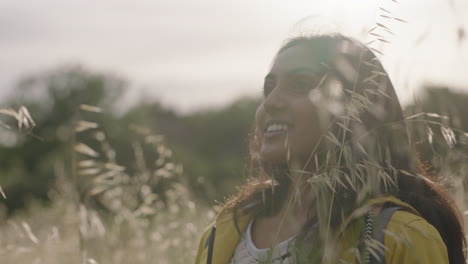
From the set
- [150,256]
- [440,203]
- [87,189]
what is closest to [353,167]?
[440,203]

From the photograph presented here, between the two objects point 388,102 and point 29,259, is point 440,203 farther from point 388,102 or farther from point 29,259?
point 29,259

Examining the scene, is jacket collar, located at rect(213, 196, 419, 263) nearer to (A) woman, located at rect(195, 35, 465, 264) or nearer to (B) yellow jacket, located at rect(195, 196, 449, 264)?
(A) woman, located at rect(195, 35, 465, 264)

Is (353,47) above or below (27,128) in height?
above

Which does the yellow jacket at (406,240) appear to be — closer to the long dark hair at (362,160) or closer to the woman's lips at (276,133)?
the long dark hair at (362,160)

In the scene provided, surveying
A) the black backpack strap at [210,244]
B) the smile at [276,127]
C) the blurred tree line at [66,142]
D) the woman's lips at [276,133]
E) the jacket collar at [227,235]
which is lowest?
the blurred tree line at [66,142]

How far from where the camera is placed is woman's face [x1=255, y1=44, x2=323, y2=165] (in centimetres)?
193

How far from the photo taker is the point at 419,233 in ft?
5.39

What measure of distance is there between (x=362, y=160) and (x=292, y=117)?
333mm

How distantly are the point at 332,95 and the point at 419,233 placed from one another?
0.46 meters

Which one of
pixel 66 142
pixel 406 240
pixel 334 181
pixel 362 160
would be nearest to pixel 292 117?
pixel 362 160

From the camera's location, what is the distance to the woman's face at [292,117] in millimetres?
1933

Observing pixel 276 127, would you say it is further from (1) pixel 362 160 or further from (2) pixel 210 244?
(2) pixel 210 244

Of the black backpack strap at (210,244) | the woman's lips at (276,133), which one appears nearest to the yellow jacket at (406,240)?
the woman's lips at (276,133)

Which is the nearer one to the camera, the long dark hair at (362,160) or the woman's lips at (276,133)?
the long dark hair at (362,160)
